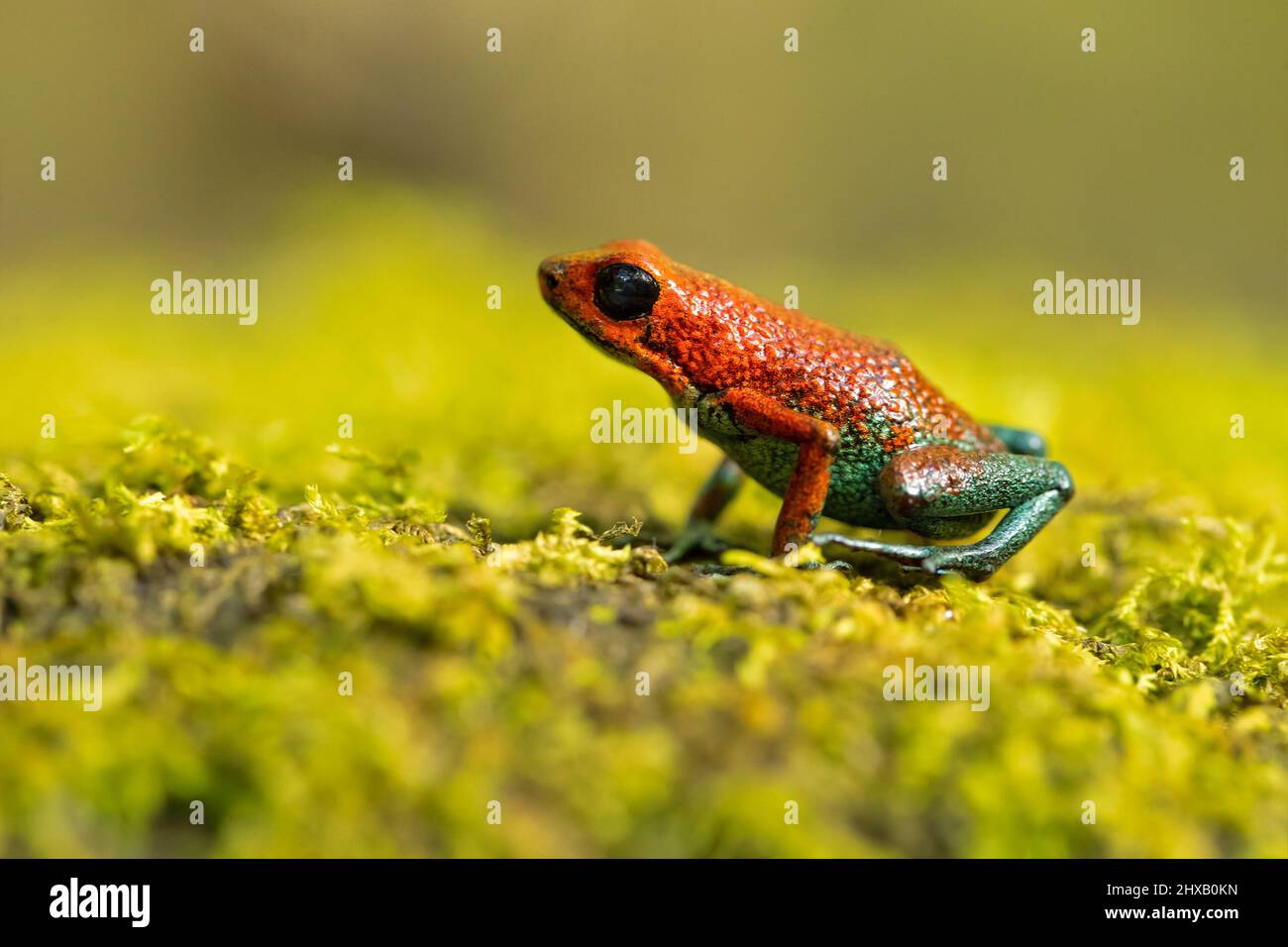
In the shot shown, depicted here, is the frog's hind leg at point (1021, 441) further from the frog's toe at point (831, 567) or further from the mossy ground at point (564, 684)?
the frog's toe at point (831, 567)

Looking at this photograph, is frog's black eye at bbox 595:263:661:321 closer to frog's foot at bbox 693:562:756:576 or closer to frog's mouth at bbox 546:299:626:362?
frog's mouth at bbox 546:299:626:362

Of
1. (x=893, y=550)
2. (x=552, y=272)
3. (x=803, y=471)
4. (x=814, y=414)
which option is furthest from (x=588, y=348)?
(x=893, y=550)

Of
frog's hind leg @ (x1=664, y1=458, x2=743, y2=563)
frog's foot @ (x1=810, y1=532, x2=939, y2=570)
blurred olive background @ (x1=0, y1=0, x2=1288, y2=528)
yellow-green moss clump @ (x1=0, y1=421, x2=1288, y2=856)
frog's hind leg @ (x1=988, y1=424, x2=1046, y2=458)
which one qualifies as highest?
blurred olive background @ (x1=0, y1=0, x2=1288, y2=528)

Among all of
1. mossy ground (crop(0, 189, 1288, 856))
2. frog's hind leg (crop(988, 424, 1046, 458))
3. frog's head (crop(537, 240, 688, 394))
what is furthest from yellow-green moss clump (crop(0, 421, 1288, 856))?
frog's hind leg (crop(988, 424, 1046, 458))
